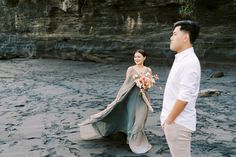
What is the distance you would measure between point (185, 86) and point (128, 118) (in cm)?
296

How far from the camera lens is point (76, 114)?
870 cm

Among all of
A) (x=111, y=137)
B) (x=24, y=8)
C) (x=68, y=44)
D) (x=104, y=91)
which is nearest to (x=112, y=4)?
(x=68, y=44)

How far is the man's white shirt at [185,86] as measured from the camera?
2988 millimetres

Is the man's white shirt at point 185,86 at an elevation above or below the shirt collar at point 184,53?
below

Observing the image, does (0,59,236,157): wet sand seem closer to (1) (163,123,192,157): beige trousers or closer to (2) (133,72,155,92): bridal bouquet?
(2) (133,72,155,92): bridal bouquet

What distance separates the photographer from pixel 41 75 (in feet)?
54.6

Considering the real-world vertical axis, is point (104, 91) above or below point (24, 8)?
below

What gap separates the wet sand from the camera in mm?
6024

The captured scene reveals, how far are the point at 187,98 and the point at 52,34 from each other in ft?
65.6

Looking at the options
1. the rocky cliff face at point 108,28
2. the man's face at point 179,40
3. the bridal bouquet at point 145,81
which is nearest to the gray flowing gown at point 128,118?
the bridal bouquet at point 145,81

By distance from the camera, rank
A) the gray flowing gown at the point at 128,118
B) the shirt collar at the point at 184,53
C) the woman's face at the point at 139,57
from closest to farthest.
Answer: the shirt collar at the point at 184,53
the woman's face at the point at 139,57
the gray flowing gown at the point at 128,118

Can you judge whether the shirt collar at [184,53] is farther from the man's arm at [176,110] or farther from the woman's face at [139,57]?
the woman's face at [139,57]

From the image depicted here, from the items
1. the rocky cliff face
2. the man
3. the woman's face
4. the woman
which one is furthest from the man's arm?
the rocky cliff face

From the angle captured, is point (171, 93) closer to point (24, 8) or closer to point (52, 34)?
point (52, 34)
